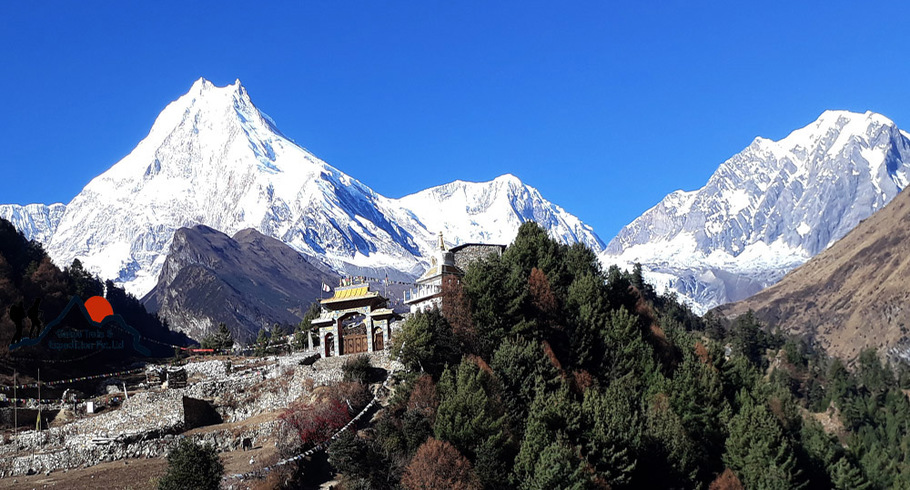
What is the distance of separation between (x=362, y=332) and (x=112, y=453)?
2353cm

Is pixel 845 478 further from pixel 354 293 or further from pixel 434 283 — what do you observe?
pixel 354 293

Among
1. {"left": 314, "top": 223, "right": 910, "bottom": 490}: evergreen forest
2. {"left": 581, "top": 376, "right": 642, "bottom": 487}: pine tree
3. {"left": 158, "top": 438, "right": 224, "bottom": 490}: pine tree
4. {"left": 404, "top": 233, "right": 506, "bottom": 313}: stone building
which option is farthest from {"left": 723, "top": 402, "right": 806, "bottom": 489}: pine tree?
{"left": 158, "top": 438, "right": 224, "bottom": 490}: pine tree

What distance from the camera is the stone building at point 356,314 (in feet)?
240

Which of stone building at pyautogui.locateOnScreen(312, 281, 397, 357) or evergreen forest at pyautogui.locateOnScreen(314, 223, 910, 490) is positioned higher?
stone building at pyautogui.locateOnScreen(312, 281, 397, 357)

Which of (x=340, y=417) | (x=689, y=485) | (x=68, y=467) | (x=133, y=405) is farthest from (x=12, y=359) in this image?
(x=689, y=485)

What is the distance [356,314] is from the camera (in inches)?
2911

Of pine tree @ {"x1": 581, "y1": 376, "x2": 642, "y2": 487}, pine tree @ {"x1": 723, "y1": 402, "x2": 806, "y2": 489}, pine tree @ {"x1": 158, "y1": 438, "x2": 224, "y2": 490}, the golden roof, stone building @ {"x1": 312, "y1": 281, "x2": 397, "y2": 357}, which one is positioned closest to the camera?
pine tree @ {"x1": 158, "y1": 438, "x2": 224, "y2": 490}

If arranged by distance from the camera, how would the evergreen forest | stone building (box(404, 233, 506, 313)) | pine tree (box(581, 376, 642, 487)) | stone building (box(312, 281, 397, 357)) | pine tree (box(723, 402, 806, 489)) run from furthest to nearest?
stone building (box(404, 233, 506, 313)) < stone building (box(312, 281, 397, 357)) < pine tree (box(723, 402, 806, 489)) < pine tree (box(581, 376, 642, 487)) < the evergreen forest

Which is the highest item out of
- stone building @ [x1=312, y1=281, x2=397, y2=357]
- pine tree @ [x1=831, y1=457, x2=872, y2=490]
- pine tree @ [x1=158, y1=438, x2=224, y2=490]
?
stone building @ [x1=312, y1=281, x2=397, y2=357]

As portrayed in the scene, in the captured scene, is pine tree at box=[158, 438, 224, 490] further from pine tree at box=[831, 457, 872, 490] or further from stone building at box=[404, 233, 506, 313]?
pine tree at box=[831, 457, 872, 490]

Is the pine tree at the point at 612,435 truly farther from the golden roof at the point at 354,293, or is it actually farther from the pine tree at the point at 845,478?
the pine tree at the point at 845,478

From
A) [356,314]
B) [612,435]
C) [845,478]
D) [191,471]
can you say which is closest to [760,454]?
[845,478]

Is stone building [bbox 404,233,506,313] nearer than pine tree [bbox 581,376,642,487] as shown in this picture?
No

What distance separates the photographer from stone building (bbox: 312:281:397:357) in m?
73.0
